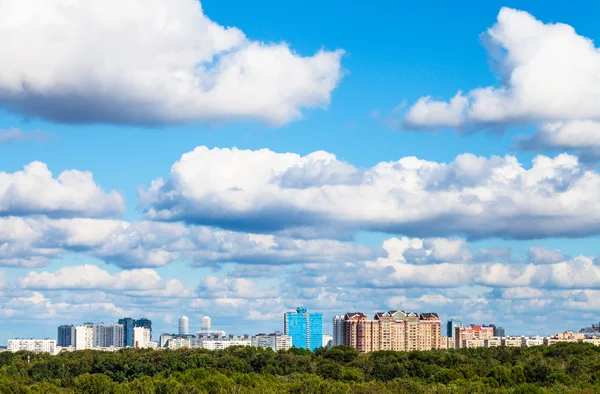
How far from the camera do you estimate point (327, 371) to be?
115375 millimetres

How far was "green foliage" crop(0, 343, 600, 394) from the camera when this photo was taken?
8519 cm

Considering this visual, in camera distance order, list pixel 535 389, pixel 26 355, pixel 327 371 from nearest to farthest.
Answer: pixel 535 389, pixel 327 371, pixel 26 355

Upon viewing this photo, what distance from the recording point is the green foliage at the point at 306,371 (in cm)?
8519

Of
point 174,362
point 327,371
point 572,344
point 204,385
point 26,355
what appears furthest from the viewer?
point 26,355

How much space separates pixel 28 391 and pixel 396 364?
49.0 m

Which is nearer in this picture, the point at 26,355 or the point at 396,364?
the point at 396,364

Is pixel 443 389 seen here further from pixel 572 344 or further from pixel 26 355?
pixel 26 355

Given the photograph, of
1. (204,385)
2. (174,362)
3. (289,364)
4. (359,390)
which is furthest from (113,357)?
(359,390)

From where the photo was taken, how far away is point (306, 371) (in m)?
120

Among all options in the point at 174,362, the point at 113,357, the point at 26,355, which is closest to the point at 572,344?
the point at 174,362

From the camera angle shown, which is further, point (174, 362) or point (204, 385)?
point (174, 362)

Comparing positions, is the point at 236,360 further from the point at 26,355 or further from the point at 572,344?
the point at 572,344

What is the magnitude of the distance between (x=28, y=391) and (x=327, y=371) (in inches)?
1678

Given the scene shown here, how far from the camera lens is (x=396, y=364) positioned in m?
116
